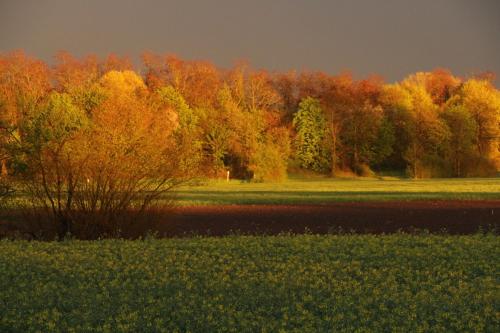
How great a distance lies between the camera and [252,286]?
11.0m

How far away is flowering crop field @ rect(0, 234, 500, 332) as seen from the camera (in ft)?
29.5

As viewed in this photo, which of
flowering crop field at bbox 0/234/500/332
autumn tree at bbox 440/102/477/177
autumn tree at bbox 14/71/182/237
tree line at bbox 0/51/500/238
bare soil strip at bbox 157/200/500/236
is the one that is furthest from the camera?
autumn tree at bbox 440/102/477/177

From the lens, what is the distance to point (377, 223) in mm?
23234

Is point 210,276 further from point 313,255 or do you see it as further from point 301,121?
point 301,121

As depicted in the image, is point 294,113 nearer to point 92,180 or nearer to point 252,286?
point 92,180

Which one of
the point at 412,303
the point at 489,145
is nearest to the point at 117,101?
the point at 412,303

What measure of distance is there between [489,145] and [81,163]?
76950 millimetres

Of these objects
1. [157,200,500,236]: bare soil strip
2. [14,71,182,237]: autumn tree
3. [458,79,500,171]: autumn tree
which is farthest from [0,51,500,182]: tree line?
[14,71,182,237]: autumn tree

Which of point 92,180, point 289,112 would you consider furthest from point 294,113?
point 92,180

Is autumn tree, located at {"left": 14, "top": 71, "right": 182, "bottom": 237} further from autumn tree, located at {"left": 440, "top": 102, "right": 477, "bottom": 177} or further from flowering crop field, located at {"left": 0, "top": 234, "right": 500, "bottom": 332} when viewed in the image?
autumn tree, located at {"left": 440, "top": 102, "right": 477, "bottom": 177}

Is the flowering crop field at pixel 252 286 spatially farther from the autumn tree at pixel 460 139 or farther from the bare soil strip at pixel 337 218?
the autumn tree at pixel 460 139

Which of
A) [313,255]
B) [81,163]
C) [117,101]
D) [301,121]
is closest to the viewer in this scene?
[313,255]

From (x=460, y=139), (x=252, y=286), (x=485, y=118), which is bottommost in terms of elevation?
(x=252, y=286)

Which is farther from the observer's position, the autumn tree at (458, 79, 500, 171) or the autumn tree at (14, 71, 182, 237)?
the autumn tree at (458, 79, 500, 171)
